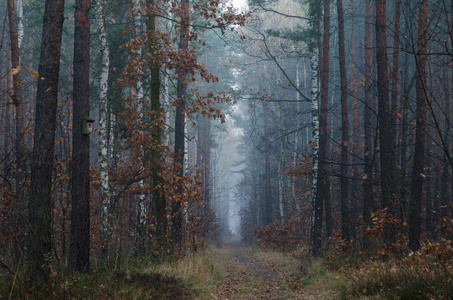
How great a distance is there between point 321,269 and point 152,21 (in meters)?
8.97

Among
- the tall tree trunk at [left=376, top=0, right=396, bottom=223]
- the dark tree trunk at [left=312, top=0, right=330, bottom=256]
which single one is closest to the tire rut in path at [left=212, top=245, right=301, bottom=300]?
the dark tree trunk at [left=312, top=0, right=330, bottom=256]

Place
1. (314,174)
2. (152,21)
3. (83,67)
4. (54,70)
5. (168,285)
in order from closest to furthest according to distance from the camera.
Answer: (54,70) < (168,285) < (83,67) < (152,21) < (314,174)

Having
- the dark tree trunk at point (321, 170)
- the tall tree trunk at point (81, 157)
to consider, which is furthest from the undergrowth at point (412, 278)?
the dark tree trunk at point (321, 170)

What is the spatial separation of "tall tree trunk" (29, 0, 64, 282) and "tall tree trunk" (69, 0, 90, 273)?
1.47 m

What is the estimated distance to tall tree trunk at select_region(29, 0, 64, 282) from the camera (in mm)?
5797

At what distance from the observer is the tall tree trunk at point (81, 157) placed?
298 inches

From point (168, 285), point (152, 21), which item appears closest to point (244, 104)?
point (152, 21)

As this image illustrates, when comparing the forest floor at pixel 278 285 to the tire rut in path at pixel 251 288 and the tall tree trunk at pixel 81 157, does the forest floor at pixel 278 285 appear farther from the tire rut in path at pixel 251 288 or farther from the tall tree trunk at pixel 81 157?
the tall tree trunk at pixel 81 157

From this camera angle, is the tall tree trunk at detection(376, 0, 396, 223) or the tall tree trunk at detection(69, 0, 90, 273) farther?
the tall tree trunk at detection(376, 0, 396, 223)

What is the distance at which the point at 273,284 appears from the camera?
10.7 meters

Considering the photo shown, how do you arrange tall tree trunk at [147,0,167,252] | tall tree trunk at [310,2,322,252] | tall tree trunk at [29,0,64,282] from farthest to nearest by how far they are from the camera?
tall tree trunk at [310,2,322,252] < tall tree trunk at [147,0,167,252] < tall tree trunk at [29,0,64,282]

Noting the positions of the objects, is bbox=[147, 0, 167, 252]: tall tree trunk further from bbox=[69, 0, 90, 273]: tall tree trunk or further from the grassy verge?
bbox=[69, 0, 90, 273]: tall tree trunk

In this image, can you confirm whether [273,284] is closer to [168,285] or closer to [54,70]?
[168,285]

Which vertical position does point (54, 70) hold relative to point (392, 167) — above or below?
above
